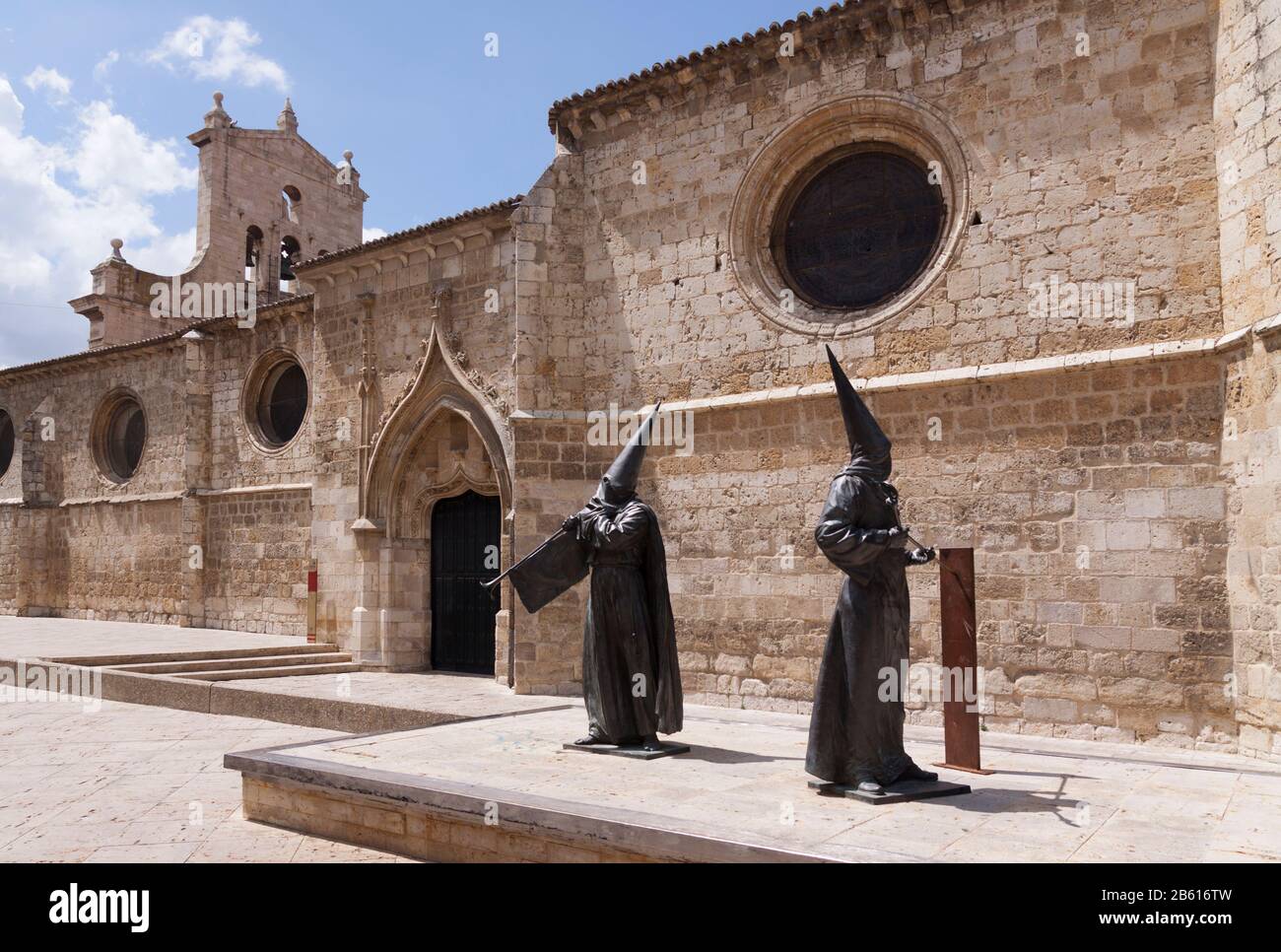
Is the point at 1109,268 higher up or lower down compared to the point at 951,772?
higher up

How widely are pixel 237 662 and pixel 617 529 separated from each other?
28.8 feet

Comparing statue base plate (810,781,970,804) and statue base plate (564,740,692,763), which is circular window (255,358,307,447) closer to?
statue base plate (564,740,692,763)

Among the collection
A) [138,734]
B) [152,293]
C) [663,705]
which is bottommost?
[138,734]

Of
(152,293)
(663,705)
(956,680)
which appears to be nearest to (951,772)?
(956,680)

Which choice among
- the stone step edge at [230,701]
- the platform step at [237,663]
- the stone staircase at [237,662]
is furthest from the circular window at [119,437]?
the platform step at [237,663]

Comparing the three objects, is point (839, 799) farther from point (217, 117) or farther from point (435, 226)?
point (217, 117)

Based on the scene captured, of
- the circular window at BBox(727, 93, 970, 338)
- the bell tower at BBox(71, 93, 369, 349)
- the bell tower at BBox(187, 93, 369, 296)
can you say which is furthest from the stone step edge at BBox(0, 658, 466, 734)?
the bell tower at BBox(187, 93, 369, 296)

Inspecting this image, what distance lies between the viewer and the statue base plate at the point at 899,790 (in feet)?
17.7

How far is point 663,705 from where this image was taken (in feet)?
22.6

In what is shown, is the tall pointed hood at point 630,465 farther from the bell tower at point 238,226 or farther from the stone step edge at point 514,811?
the bell tower at point 238,226

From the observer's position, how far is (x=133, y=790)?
7.45m

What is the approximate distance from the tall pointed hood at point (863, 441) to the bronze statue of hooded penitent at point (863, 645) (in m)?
0.05
